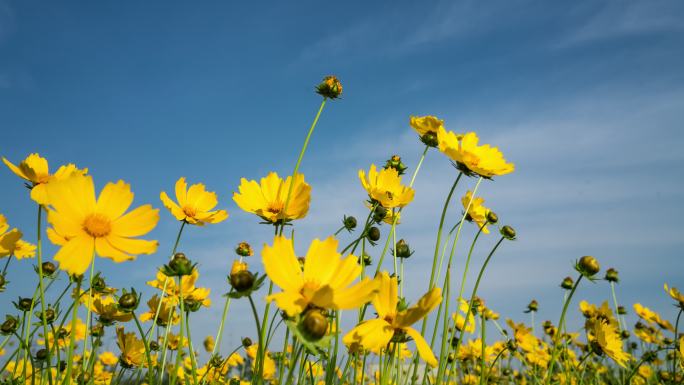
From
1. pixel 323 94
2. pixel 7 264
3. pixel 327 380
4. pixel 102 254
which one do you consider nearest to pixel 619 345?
pixel 327 380

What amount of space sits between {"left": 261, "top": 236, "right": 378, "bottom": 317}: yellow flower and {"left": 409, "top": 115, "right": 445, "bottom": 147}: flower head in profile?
3.29 ft

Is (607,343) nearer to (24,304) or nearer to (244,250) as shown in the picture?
(244,250)

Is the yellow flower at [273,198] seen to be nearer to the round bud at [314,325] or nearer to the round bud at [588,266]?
the round bud at [314,325]

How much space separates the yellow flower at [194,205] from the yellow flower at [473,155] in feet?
2.59

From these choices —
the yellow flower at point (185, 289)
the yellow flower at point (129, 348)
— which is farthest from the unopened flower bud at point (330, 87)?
the yellow flower at point (129, 348)

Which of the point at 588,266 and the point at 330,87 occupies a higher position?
the point at 330,87

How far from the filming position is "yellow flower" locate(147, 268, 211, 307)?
1.92m

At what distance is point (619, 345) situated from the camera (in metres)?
2.33

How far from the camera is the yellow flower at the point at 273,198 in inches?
51.1

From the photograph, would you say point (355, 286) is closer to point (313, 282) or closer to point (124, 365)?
point (313, 282)

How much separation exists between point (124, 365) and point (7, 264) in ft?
2.04

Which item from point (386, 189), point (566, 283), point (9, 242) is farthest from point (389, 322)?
point (566, 283)

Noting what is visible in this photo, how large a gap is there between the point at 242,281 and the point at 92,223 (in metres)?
0.49

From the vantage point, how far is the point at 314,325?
2.62 feet
